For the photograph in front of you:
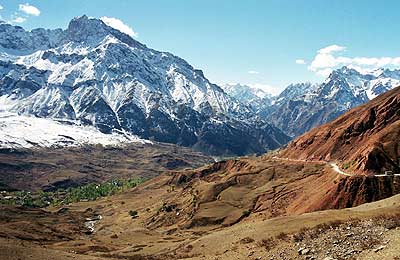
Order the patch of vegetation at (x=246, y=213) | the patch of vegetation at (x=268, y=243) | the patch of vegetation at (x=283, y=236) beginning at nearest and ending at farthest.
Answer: the patch of vegetation at (x=268, y=243), the patch of vegetation at (x=283, y=236), the patch of vegetation at (x=246, y=213)

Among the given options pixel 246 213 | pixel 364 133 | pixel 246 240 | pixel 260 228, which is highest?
pixel 364 133

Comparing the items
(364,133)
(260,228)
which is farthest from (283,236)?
(364,133)

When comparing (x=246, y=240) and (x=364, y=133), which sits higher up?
(x=364, y=133)

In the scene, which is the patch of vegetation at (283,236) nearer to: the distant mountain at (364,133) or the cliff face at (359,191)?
the cliff face at (359,191)

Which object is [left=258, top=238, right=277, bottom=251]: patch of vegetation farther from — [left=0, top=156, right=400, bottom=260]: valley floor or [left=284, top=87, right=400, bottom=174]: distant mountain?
[left=284, top=87, right=400, bottom=174]: distant mountain

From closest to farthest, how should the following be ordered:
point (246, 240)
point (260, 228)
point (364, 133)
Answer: point (246, 240)
point (260, 228)
point (364, 133)

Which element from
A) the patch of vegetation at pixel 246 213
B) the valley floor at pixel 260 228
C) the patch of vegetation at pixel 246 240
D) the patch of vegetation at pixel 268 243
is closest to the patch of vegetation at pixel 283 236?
the valley floor at pixel 260 228

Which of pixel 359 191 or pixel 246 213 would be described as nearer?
pixel 359 191

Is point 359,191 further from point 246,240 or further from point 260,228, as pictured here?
point 246,240

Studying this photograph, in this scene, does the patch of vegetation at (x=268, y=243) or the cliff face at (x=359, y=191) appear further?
the cliff face at (x=359, y=191)

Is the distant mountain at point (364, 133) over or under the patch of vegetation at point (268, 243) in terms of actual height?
over

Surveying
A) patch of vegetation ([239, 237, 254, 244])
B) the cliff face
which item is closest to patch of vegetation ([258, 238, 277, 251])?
patch of vegetation ([239, 237, 254, 244])

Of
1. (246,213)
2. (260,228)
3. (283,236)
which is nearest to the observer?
(283,236)

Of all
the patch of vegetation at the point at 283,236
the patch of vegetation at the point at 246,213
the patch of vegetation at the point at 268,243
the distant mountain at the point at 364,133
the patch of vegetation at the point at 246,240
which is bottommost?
the patch of vegetation at the point at 246,213
